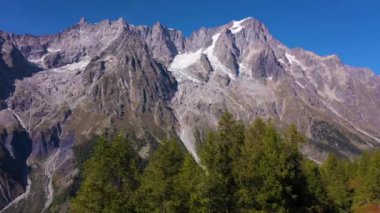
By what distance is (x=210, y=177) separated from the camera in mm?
39406

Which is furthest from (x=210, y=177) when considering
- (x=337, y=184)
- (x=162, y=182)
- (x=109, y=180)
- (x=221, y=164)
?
(x=337, y=184)

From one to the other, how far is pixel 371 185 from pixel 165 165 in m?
50.9

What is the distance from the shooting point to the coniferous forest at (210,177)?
39.4 meters

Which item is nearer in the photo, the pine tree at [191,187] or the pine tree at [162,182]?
the pine tree at [191,187]

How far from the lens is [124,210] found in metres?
39.8

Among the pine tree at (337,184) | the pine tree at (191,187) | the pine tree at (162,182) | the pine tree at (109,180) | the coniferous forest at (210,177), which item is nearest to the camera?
the coniferous forest at (210,177)

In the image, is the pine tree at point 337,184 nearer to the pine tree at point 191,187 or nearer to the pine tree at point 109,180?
the pine tree at point 191,187

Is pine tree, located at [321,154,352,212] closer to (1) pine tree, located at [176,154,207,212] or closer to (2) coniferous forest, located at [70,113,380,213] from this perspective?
(2) coniferous forest, located at [70,113,380,213]

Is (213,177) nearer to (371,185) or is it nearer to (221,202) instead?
(221,202)

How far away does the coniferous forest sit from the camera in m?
39.4

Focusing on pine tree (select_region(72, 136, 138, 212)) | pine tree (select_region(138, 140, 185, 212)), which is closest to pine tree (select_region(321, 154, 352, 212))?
pine tree (select_region(138, 140, 185, 212))

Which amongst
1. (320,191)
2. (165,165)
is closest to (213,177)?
(165,165)

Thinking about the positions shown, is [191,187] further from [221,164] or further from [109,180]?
[109,180]

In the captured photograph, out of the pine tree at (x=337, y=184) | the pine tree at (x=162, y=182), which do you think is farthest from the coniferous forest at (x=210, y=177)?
the pine tree at (x=337, y=184)
